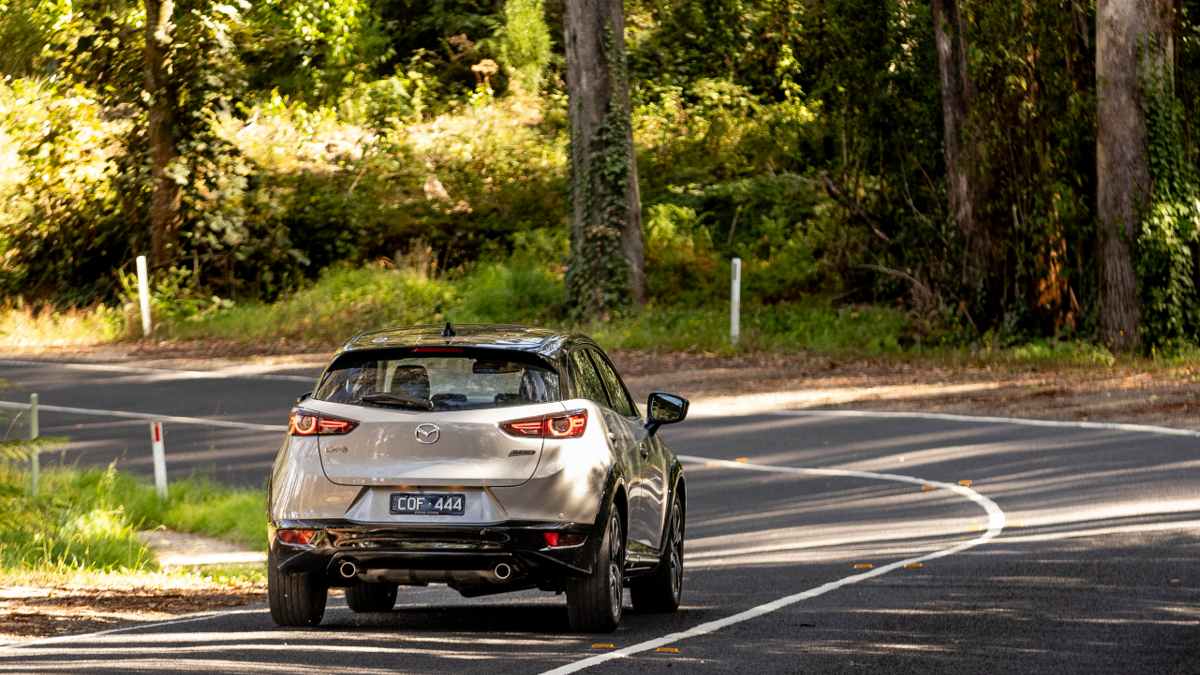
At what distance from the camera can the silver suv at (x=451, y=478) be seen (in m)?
10.0

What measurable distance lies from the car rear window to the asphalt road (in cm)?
120

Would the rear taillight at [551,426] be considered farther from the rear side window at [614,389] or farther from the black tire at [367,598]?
the black tire at [367,598]

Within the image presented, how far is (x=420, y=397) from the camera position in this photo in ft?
33.8

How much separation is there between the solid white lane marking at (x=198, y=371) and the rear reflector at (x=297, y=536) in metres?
19.4

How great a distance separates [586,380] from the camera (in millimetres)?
10867

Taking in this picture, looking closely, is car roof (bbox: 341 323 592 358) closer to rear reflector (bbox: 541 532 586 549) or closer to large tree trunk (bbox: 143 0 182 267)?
rear reflector (bbox: 541 532 586 549)

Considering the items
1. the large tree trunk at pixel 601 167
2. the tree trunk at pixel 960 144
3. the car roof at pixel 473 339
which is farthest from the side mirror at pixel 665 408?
the large tree trunk at pixel 601 167

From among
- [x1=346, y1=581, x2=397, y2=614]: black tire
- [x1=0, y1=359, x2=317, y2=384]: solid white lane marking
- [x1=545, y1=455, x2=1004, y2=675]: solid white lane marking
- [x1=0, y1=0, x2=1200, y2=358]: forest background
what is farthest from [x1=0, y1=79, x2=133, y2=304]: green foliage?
[x1=346, y1=581, x2=397, y2=614]: black tire

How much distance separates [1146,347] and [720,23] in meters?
20.9

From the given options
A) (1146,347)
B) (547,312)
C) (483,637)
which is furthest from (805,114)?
(483,637)

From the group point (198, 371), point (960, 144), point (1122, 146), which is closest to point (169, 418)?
point (198, 371)

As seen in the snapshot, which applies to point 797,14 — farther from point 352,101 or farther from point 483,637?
point 483,637

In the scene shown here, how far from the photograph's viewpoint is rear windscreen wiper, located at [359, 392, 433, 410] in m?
10.2

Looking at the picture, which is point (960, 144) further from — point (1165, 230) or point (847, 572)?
point (847, 572)
